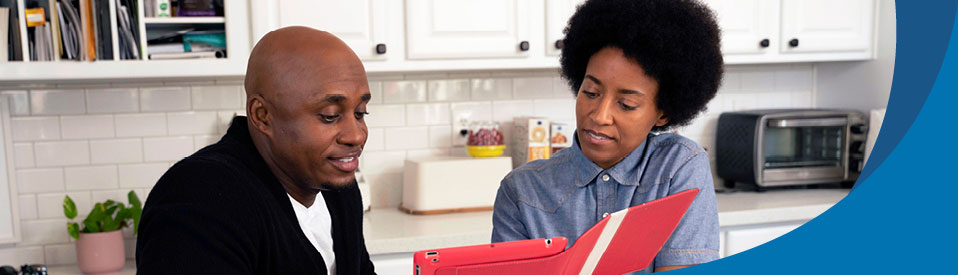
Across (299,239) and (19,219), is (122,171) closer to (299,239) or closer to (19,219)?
(19,219)

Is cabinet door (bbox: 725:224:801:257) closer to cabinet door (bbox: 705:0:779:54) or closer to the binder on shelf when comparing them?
cabinet door (bbox: 705:0:779:54)

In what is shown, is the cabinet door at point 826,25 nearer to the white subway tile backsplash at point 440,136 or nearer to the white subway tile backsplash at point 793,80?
A: the white subway tile backsplash at point 793,80

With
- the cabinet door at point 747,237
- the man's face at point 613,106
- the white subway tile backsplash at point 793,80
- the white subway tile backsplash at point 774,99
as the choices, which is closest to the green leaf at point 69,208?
the man's face at point 613,106

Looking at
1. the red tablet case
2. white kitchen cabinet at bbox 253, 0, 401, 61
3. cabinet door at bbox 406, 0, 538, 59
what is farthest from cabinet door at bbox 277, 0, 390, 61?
the red tablet case

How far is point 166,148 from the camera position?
2775 mm

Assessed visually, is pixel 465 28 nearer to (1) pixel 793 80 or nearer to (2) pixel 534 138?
(2) pixel 534 138

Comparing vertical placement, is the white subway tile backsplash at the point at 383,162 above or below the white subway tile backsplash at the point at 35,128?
below

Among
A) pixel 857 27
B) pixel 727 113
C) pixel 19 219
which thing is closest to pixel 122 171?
pixel 19 219

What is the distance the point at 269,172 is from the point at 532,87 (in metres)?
2.18

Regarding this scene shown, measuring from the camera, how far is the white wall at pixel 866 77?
315cm

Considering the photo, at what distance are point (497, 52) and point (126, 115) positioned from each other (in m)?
1.33

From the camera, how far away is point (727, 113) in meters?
3.26

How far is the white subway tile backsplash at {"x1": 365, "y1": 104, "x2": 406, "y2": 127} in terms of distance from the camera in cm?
298

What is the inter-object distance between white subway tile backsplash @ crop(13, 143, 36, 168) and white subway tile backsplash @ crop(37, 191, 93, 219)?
12 cm
